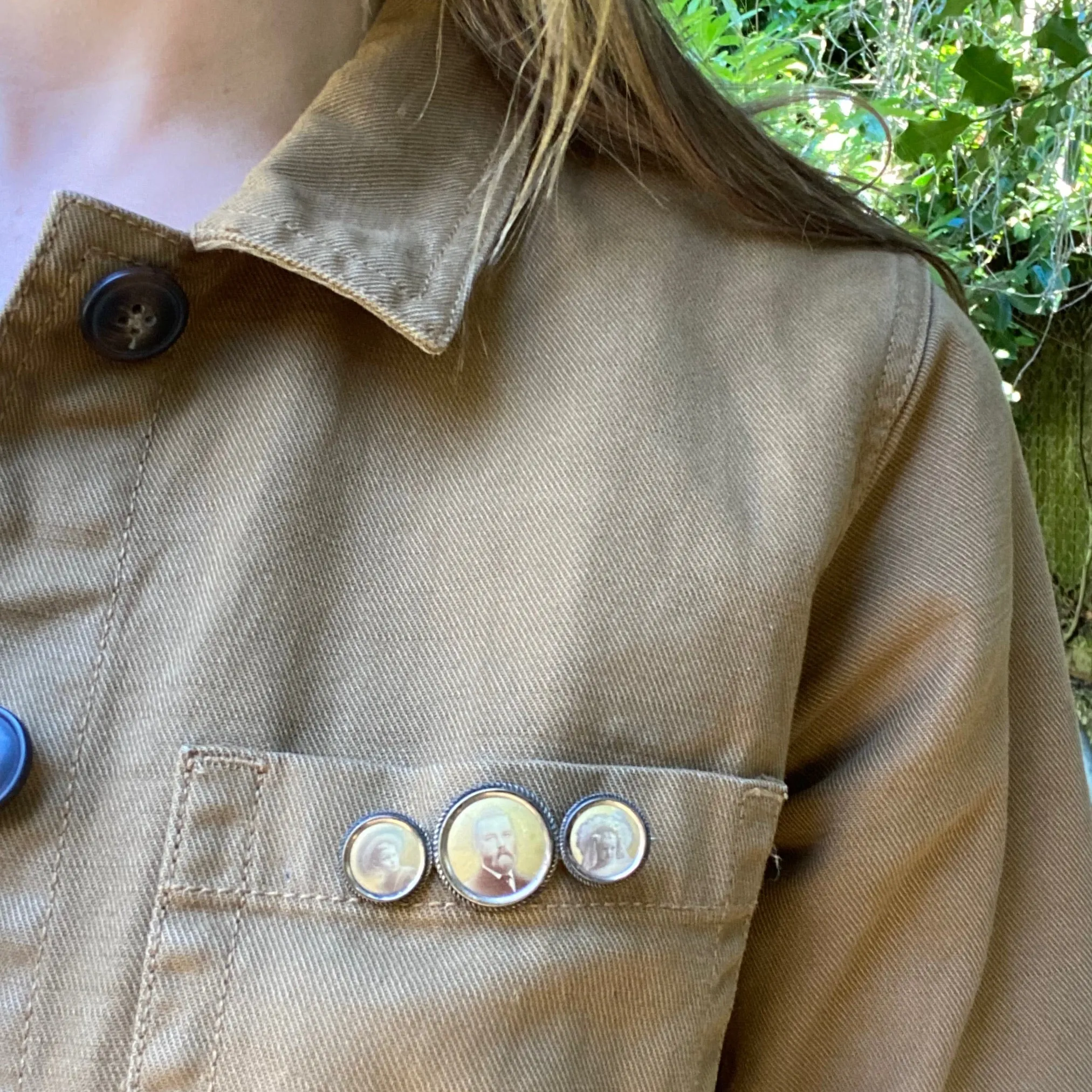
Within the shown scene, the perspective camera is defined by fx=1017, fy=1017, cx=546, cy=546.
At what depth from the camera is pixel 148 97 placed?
0.54m

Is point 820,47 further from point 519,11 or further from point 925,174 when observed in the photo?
point 519,11

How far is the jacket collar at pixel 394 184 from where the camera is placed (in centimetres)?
45

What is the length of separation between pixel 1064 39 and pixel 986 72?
0.07 metres

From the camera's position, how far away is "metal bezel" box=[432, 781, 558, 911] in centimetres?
41

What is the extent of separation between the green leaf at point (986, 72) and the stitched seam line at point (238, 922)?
0.96 m

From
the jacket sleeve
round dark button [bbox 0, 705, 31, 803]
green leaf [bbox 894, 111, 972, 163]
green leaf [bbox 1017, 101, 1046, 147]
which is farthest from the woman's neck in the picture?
green leaf [bbox 1017, 101, 1046, 147]

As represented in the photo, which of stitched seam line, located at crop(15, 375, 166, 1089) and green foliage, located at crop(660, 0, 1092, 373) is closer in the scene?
stitched seam line, located at crop(15, 375, 166, 1089)

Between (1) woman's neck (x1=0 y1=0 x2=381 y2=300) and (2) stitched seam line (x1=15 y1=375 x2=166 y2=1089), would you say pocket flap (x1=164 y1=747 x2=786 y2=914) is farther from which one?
(1) woman's neck (x1=0 y1=0 x2=381 y2=300)

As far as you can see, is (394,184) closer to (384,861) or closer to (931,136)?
(384,861)

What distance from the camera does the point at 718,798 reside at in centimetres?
46

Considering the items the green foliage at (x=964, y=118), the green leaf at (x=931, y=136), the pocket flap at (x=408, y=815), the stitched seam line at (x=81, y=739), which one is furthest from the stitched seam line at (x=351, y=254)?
the green leaf at (x=931, y=136)

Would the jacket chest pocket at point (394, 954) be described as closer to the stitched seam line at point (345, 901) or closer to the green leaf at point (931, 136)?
the stitched seam line at point (345, 901)

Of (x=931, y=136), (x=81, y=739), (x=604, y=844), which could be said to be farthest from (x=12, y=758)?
(x=931, y=136)

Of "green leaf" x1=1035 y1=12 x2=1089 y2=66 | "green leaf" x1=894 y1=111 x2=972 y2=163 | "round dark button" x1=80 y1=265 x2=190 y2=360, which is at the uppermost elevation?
"green leaf" x1=1035 y1=12 x2=1089 y2=66
